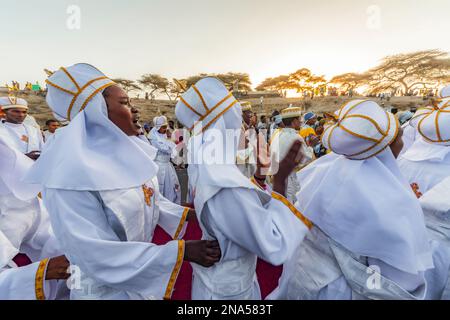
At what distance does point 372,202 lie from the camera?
1546 millimetres

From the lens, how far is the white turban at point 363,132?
5.17 feet

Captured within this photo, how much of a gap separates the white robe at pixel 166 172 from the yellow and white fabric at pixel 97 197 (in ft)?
16.0

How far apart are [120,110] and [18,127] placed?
6.11 meters

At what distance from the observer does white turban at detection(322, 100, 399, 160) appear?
158 centimetres

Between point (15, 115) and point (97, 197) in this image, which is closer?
point (97, 197)

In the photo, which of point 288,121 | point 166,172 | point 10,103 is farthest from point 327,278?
point 10,103

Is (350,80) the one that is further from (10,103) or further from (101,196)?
(101,196)

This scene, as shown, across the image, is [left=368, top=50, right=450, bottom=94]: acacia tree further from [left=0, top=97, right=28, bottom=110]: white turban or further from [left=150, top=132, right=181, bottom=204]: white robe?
[left=0, top=97, right=28, bottom=110]: white turban

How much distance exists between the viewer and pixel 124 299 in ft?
5.28

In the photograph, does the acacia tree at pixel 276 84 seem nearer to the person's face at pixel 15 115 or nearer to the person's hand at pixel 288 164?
the person's face at pixel 15 115

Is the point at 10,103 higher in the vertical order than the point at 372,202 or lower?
higher

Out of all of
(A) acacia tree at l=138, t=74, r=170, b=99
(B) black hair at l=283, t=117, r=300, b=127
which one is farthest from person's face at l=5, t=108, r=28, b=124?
(A) acacia tree at l=138, t=74, r=170, b=99

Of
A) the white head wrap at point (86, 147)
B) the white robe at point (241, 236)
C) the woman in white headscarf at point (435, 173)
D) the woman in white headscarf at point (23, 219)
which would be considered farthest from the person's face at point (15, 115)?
the woman in white headscarf at point (435, 173)
